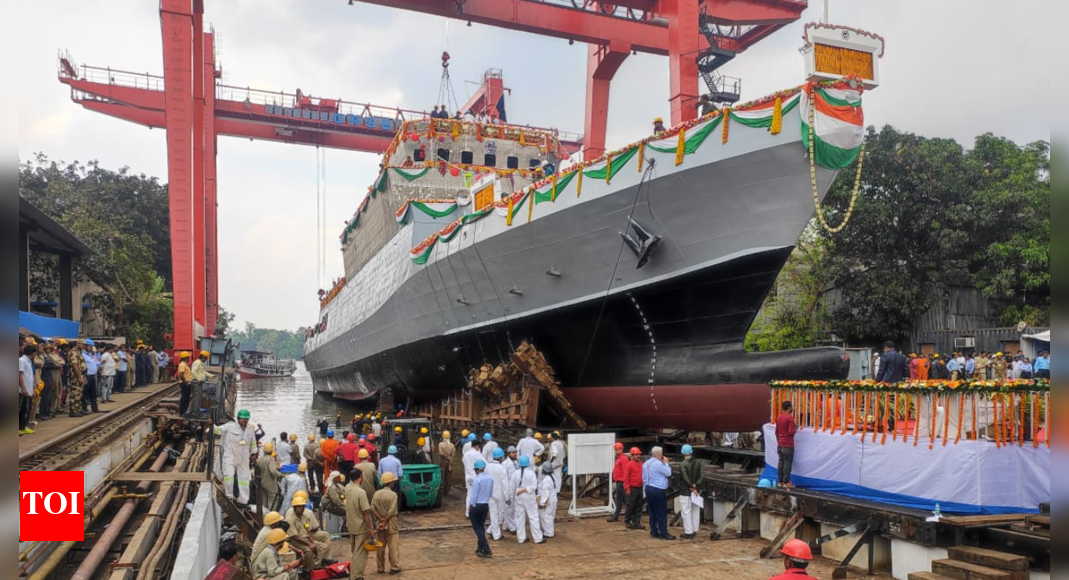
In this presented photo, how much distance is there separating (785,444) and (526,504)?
3523mm

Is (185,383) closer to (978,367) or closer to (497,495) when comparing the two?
(497,495)

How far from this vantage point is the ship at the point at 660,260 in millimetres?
11766

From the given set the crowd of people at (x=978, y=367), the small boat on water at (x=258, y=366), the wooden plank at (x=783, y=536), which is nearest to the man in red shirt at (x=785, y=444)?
the wooden plank at (x=783, y=536)

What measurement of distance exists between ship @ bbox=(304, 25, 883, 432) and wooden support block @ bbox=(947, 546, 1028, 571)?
4931 millimetres

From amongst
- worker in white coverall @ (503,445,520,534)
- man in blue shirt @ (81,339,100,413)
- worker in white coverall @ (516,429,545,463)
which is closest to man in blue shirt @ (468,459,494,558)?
worker in white coverall @ (503,445,520,534)

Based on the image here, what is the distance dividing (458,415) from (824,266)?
51.2 ft

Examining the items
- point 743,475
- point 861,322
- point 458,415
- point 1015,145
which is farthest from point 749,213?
point 1015,145

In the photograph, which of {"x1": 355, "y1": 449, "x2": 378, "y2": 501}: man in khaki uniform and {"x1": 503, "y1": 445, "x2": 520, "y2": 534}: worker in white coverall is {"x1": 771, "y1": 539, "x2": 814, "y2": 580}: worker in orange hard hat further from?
{"x1": 355, "y1": 449, "x2": 378, "y2": 501}: man in khaki uniform

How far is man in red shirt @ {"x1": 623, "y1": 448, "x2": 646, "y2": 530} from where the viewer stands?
1053 centimetres

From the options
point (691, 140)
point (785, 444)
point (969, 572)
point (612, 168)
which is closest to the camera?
point (969, 572)

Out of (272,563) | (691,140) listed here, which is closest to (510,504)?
(272,563)

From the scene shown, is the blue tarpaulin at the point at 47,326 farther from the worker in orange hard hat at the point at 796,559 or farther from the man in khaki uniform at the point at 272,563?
the worker in orange hard hat at the point at 796,559

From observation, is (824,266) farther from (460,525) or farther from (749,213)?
(460,525)

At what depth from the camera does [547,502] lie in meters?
9.95
